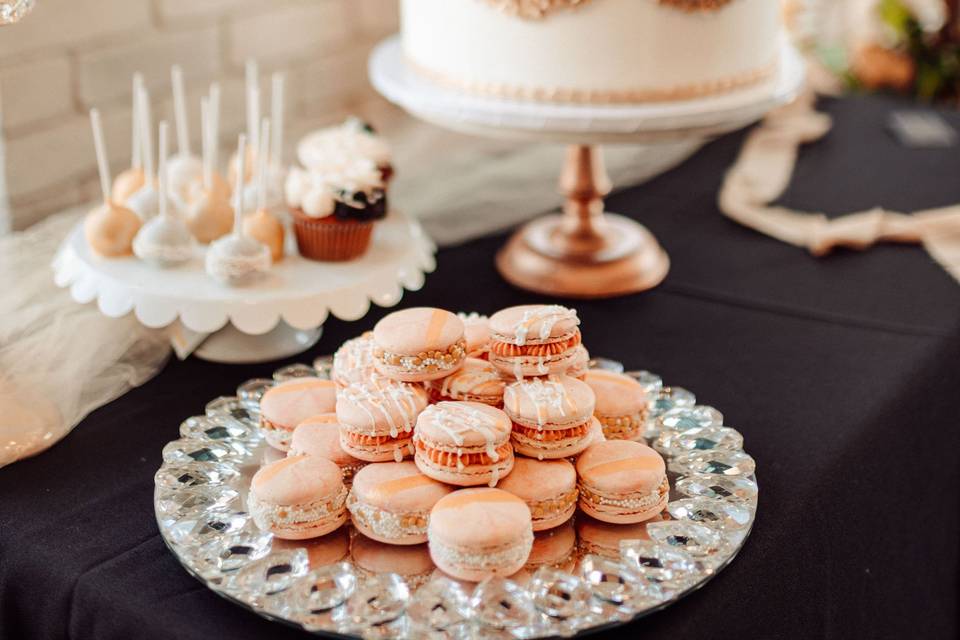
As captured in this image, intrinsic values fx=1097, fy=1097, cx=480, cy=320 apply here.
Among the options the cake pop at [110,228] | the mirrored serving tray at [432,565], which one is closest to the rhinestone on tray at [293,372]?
the mirrored serving tray at [432,565]

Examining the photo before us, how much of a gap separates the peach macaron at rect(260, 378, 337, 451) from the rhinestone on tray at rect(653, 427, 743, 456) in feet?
0.97

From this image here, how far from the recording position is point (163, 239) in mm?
1104

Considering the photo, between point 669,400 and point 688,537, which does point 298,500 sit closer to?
point 688,537

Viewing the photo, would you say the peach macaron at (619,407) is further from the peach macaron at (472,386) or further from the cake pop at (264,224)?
the cake pop at (264,224)

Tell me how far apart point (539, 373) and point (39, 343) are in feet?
1.71

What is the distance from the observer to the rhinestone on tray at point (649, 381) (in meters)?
1.06

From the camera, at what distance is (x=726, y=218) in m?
1.60

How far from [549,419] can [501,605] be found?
6.2 inches

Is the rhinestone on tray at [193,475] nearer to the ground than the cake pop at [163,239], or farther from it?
nearer to the ground

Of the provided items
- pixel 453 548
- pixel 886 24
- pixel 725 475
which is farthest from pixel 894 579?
pixel 886 24

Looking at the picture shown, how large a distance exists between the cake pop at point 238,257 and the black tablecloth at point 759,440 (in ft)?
0.41

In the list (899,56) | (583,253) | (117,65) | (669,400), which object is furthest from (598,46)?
(899,56)

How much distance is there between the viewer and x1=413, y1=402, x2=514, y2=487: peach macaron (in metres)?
0.82

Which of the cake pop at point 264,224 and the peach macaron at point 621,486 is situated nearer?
the peach macaron at point 621,486
